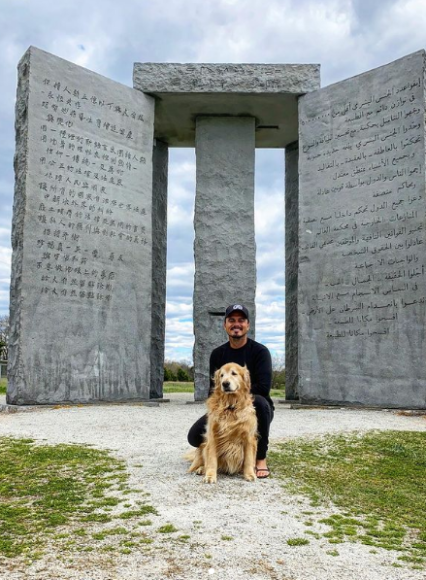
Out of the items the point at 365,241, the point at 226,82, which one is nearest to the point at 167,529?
the point at 365,241

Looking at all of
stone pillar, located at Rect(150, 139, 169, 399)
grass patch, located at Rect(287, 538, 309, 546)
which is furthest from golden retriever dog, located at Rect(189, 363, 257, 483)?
stone pillar, located at Rect(150, 139, 169, 399)

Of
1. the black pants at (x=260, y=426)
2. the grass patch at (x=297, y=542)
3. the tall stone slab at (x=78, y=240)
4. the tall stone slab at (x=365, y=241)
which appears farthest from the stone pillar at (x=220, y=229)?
the grass patch at (x=297, y=542)

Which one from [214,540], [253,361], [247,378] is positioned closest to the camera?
[214,540]

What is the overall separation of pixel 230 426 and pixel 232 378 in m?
0.39

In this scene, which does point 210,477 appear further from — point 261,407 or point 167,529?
point 167,529

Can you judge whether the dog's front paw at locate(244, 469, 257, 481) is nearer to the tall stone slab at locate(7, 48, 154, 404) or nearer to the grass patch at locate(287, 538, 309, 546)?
the grass patch at locate(287, 538, 309, 546)

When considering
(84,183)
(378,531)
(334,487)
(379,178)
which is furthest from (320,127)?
(378,531)

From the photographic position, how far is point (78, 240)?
10.5 meters

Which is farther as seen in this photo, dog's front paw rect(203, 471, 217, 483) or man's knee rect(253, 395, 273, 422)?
man's knee rect(253, 395, 273, 422)

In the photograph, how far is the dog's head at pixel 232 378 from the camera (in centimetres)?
428

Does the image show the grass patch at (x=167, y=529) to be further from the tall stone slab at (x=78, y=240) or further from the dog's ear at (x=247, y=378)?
the tall stone slab at (x=78, y=240)

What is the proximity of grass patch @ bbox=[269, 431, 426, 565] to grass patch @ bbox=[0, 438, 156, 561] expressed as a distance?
1312mm

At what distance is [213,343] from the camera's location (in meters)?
12.1

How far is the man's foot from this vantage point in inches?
182
